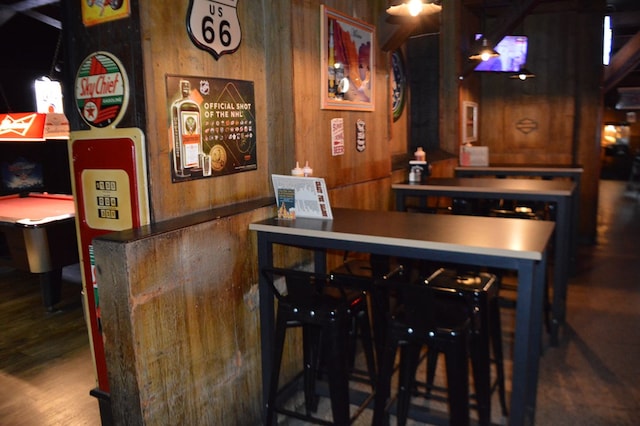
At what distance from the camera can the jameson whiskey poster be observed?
7.53 ft

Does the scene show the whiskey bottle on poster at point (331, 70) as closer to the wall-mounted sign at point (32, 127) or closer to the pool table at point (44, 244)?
the pool table at point (44, 244)

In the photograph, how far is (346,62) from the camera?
11.3 feet

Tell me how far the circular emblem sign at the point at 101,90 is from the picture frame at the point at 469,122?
498 cm

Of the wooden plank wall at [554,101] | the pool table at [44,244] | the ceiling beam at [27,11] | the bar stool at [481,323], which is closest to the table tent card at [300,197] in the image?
the bar stool at [481,323]

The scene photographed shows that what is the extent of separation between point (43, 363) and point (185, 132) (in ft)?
7.07

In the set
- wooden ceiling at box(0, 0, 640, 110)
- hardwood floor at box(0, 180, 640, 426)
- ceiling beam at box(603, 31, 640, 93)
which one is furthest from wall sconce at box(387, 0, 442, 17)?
ceiling beam at box(603, 31, 640, 93)

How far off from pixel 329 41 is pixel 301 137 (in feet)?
2.26

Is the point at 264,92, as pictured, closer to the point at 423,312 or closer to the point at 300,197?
the point at 300,197

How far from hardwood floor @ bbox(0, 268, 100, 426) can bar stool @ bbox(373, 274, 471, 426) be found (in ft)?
5.43

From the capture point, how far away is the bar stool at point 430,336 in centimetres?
203

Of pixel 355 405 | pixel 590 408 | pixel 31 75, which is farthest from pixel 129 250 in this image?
pixel 31 75

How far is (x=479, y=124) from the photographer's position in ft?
24.0

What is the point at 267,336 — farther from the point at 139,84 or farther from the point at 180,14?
the point at 180,14

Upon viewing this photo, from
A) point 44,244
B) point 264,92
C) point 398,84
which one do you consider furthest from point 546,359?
point 44,244
